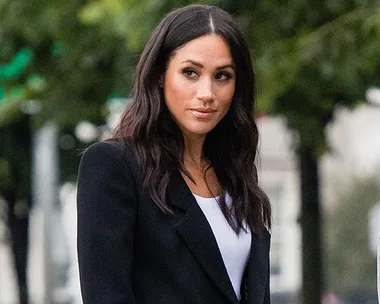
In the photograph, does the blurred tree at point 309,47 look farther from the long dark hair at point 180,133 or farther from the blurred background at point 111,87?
the long dark hair at point 180,133

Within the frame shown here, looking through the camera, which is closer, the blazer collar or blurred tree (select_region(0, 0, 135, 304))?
the blazer collar

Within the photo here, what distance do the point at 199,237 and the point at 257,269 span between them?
22 cm

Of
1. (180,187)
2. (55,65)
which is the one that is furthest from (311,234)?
(180,187)

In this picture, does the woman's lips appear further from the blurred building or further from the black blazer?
the blurred building

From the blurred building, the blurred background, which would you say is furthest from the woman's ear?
the blurred building

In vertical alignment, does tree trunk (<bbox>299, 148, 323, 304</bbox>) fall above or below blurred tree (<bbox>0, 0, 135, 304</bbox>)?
below

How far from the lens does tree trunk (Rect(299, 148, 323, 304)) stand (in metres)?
12.4

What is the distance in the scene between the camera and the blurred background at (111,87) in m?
8.72

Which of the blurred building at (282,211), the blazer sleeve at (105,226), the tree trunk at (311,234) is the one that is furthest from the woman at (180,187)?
the blurred building at (282,211)

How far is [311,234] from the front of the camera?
1236cm

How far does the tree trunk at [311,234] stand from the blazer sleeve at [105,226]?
29.6 ft

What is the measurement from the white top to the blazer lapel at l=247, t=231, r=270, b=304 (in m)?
0.02

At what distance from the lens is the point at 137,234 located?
11.1ft

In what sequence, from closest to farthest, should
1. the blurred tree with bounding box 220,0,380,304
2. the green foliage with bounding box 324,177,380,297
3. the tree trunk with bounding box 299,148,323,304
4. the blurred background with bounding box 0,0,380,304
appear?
the blurred tree with bounding box 220,0,380,304 → the blurred background with bounding box 0,0,380,304 → the tree trunk with bounding box 299,148,323,304 → the green foliage with bounding box 324,177,380,297
